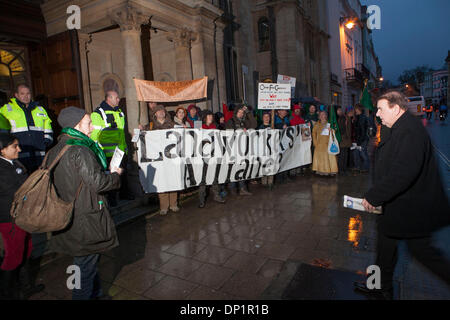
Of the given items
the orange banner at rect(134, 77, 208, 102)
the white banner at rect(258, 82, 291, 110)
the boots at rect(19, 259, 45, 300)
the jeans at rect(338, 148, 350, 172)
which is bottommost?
the boots at rect(19, 259, 45, 300)

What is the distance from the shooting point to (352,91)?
37.8m

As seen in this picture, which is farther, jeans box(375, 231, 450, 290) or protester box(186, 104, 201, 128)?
protester box(186, 104, 201, 128)

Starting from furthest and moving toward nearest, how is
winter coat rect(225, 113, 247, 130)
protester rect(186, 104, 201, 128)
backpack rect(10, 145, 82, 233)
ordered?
protester rect(186, 104, 201, 128), winter coat rect(225, 113, 247, 130), backpack rect(10, 145, 82, 233)

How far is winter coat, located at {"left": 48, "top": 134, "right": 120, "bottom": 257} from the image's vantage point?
2.35 m

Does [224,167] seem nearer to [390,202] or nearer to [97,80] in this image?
[390,202]

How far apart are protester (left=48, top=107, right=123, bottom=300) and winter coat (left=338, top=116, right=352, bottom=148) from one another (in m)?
7.80

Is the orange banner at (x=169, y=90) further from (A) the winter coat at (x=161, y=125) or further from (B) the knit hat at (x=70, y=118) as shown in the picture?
(B) the knit hat at (x=70, y=118)

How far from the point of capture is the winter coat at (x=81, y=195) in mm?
2352

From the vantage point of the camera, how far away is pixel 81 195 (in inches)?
94.5

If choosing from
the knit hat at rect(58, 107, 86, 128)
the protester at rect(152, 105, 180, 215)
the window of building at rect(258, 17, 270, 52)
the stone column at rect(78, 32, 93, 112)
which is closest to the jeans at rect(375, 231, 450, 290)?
the knit hat at rect(58, 107, 86, 128)

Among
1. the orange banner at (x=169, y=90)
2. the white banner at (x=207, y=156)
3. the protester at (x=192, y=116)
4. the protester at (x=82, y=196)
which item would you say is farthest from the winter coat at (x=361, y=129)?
the protester at (x=82, y=196)

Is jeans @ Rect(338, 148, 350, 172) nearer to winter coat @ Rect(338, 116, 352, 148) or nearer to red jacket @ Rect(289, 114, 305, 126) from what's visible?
winter coat @ Rect(338, 116, 352, 148)

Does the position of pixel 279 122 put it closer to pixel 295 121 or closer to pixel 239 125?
pixel 295 121

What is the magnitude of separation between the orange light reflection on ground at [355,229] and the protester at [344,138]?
415cm
